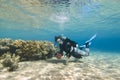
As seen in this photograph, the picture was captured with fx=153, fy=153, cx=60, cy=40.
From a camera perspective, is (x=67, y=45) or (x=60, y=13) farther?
(x=60, y=13)

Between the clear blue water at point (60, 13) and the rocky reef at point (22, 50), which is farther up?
the clear blue water at point (60, 13)

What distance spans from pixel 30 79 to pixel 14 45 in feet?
17.0

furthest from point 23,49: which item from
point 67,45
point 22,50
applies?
point 67,45

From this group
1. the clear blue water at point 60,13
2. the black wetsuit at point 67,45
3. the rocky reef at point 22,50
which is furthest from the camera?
the clear blue water at point 60,13

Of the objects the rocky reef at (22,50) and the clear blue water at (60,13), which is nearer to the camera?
the rocky reef at (22,50)

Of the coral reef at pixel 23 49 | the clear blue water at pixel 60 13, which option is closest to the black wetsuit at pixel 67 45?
the coral reef at pixel 23 49

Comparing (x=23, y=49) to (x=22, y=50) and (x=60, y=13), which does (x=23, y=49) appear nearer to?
(x=22, y=50)

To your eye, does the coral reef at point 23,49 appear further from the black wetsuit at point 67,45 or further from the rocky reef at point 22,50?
the black wetsuit at point 67,45

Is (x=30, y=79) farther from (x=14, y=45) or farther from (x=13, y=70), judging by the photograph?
(x=14, y=45)

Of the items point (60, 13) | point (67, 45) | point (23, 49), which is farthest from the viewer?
Result: point (60, 13)

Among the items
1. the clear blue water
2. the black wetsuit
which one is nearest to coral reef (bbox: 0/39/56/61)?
the black wetsuit

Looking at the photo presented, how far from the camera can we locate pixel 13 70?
8.69m

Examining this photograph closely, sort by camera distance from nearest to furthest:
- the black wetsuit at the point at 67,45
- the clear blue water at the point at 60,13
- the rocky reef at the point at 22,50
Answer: the rocky reef at the point at 22,50
the black wetsuit at the point at 67,45
the clear blue water at the point at 60,13

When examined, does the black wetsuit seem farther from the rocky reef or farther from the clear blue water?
the clear blue water
